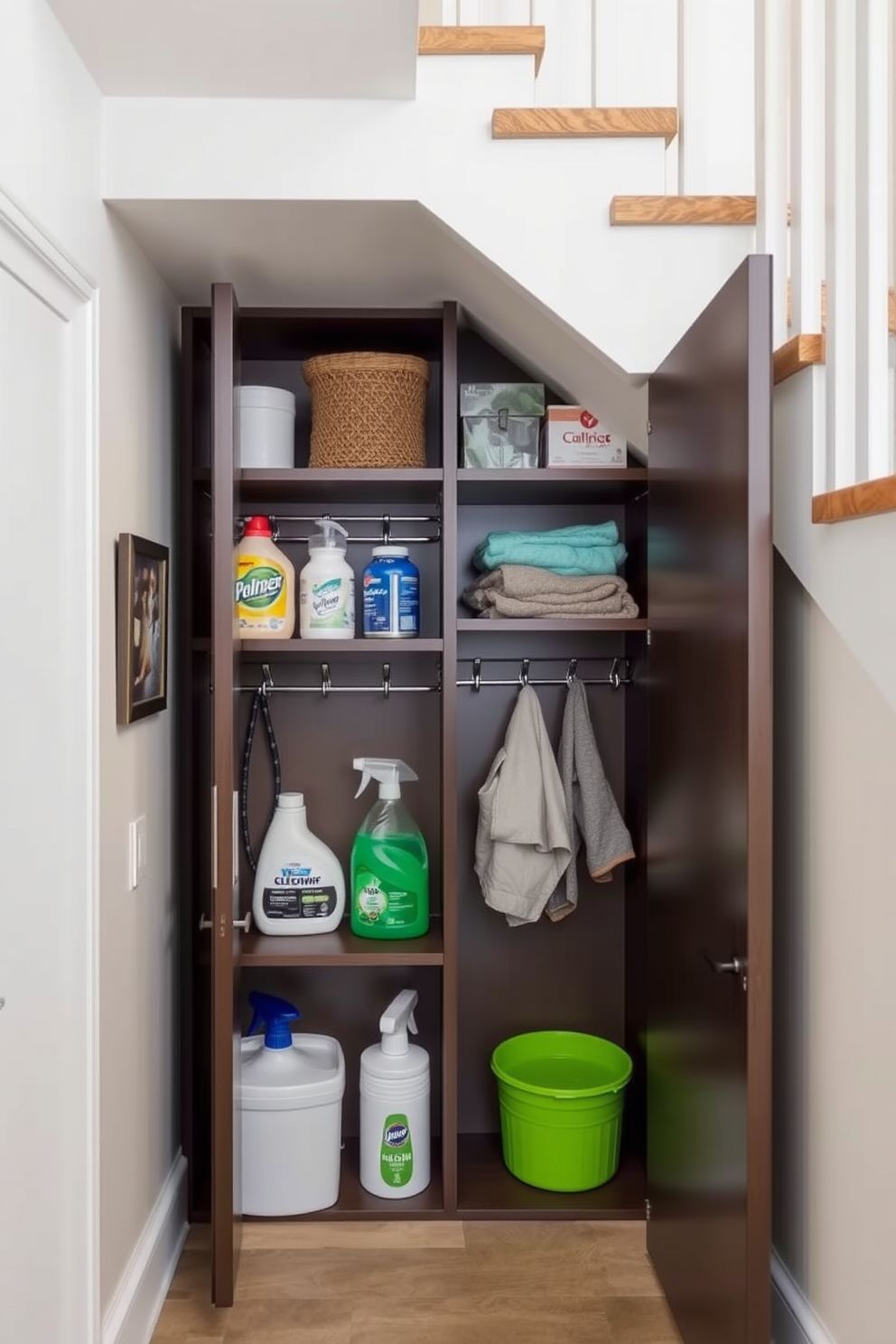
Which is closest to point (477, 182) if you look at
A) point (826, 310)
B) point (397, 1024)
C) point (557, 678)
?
point (826, 310)

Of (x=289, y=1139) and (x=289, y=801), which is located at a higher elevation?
(x=289, y=801)

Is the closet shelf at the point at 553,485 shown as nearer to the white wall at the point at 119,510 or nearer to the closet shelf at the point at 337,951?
the white wall at the point at 119,510

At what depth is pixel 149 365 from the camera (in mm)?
2117

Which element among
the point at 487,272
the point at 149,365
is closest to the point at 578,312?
the point at 487,272

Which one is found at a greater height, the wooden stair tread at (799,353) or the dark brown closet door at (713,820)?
the wooden stair tread at (799,353)

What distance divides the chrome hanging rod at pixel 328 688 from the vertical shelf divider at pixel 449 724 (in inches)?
9.5

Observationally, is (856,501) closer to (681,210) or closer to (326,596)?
(681,210)

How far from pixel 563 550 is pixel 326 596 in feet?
1.83

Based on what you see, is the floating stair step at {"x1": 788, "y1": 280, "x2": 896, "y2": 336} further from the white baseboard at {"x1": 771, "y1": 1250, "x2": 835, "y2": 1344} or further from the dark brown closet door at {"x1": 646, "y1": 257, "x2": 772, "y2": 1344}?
the white baseboard at {"x1": 771, "y1": 1250, "x2": 835, "y2": 1344}

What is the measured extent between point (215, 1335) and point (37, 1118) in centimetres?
77

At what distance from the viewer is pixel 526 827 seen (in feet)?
7.73

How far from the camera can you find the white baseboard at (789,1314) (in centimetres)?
160

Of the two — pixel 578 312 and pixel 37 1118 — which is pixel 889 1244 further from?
pixel 578 312

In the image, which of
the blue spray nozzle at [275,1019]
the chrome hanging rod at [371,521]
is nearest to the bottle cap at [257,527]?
the chrome hanging rod at [371,521]
